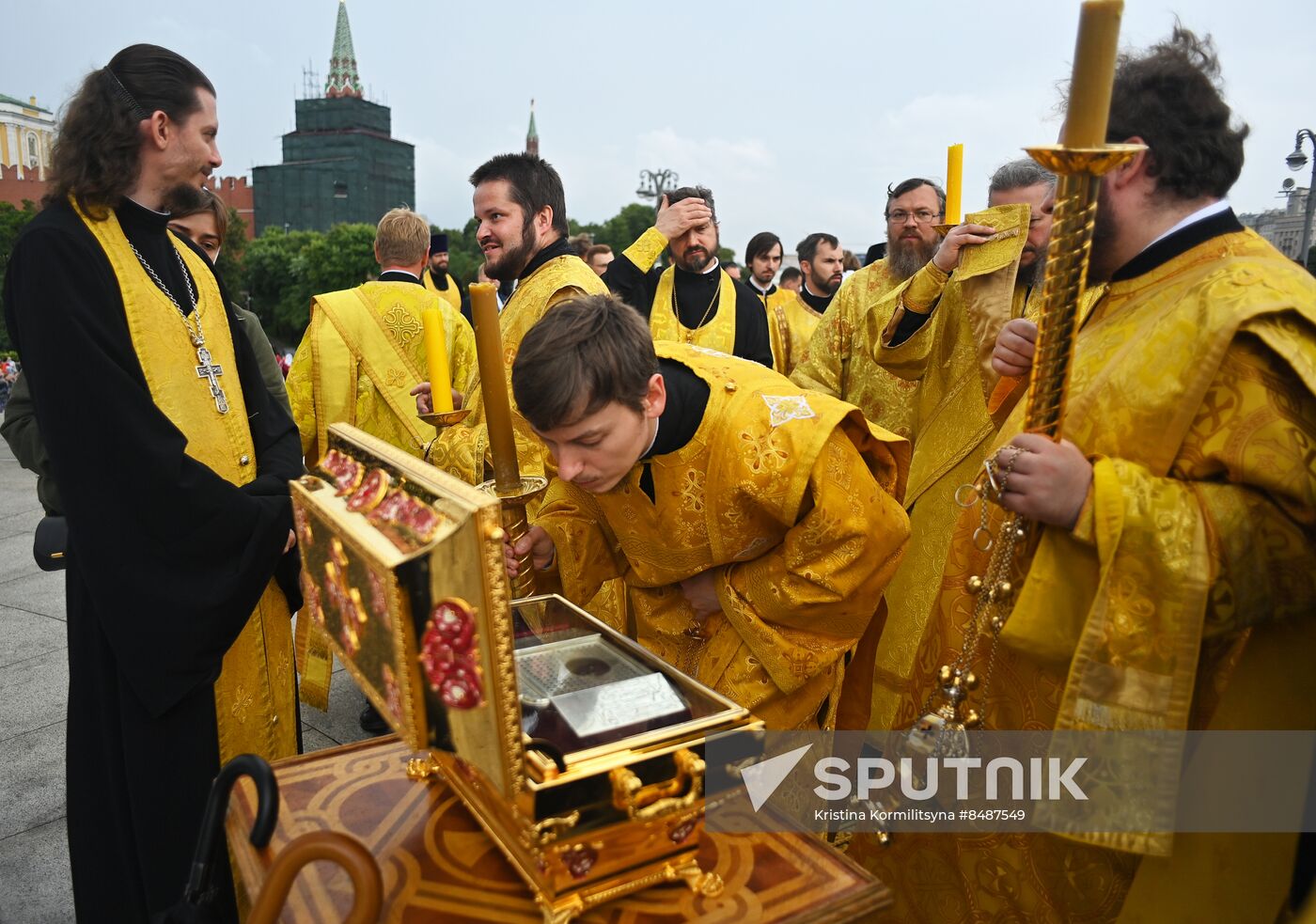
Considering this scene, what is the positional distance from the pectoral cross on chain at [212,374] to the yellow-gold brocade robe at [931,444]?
7.07 feet

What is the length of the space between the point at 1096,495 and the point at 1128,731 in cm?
44

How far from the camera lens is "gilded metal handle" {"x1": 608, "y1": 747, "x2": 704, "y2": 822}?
1.35 metres

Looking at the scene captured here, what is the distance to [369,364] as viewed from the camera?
4.30 meters

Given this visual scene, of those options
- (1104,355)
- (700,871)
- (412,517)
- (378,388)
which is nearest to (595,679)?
(700,871)

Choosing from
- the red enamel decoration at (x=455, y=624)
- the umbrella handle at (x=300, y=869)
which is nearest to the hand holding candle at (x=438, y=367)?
the red enamel decoration at (x=455, y=624)

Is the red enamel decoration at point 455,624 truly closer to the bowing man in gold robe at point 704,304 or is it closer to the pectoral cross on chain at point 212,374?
the pectoral cross on chain at point 212,374

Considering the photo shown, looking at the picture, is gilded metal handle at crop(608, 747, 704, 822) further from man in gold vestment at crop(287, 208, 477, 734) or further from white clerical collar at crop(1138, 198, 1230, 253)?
man in gold vestment at crop(287, 208, 477, 734)

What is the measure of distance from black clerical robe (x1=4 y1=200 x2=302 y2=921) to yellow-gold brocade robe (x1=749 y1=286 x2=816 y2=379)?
5.24 m

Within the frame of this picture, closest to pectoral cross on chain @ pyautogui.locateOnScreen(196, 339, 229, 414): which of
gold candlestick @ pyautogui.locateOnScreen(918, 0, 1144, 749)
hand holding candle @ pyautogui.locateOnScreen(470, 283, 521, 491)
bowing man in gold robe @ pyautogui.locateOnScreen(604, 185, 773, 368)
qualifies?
hand holding candle @ pyautogui.locateOnScreen(470, 283, 521, 491)

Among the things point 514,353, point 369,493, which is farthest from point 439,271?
point 369,493

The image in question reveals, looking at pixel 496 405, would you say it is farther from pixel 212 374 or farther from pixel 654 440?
pixel 212 374

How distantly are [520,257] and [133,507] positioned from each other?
1.89 meters

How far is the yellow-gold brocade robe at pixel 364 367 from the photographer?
14.1 ft

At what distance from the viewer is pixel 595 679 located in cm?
163
